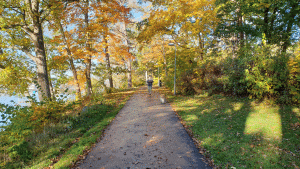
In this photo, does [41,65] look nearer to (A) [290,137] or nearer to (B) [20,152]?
(B) [20,152]

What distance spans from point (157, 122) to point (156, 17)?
30.2ft

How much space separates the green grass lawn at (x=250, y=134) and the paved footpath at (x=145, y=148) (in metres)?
0.57

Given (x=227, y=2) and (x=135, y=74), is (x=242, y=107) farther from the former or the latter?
(x=135, y=74)

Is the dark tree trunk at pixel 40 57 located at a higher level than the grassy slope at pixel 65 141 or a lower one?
higher

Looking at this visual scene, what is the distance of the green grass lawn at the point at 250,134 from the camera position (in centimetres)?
352

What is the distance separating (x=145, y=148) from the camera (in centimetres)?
453

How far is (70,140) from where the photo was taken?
533cm

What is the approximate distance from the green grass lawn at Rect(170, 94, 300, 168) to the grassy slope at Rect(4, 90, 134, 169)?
3792mm

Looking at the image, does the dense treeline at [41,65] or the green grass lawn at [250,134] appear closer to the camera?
the green grass lawn at [250,134]

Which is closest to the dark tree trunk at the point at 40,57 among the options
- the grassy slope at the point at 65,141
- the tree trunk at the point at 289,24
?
the grassy slope at the point at 65,141

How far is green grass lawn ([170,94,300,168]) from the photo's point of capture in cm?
352

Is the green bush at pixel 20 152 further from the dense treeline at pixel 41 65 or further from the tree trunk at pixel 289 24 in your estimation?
the tree trunk at pixel 289 24

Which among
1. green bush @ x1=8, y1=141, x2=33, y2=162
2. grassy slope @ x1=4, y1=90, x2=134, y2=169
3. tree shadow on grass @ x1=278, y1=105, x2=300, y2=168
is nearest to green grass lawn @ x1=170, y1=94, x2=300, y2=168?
tree shadow on grass @ x1=278, y1=105, x2=300, y2=168

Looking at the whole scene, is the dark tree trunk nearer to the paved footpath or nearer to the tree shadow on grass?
the paved footpath
